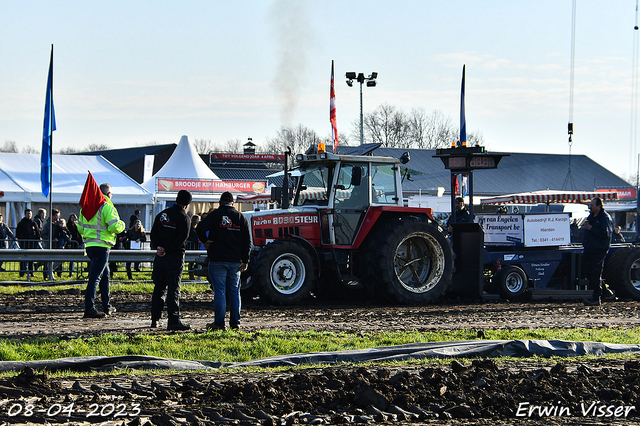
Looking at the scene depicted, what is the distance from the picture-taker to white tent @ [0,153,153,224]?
2156 cm

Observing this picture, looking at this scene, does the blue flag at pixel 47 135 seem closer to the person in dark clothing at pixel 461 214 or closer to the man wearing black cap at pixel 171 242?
the man wearing black cap at pixel 171 242

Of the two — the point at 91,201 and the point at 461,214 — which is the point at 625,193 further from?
the point at 91,201

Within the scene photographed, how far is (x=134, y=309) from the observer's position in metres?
11.3

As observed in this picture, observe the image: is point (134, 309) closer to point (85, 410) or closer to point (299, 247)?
point (299, 247)

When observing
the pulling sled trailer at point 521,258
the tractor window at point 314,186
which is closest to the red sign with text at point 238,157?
the pulling sled trailer at point 521,258

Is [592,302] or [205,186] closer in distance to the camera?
[592,302]

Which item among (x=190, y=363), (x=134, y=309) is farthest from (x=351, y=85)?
(x=190, y=363)

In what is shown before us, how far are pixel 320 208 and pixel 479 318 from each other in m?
3.31

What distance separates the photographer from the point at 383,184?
12570 mm

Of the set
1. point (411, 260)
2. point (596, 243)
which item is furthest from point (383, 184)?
point (596, 243)

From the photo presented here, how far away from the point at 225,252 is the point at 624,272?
28.9ft

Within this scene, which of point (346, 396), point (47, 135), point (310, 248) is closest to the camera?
point (346, 396)

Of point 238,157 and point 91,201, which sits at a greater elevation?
point 238,157

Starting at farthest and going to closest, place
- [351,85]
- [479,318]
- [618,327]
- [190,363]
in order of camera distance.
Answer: [351,85] < [479,318] < [618,327] < [190,363]
